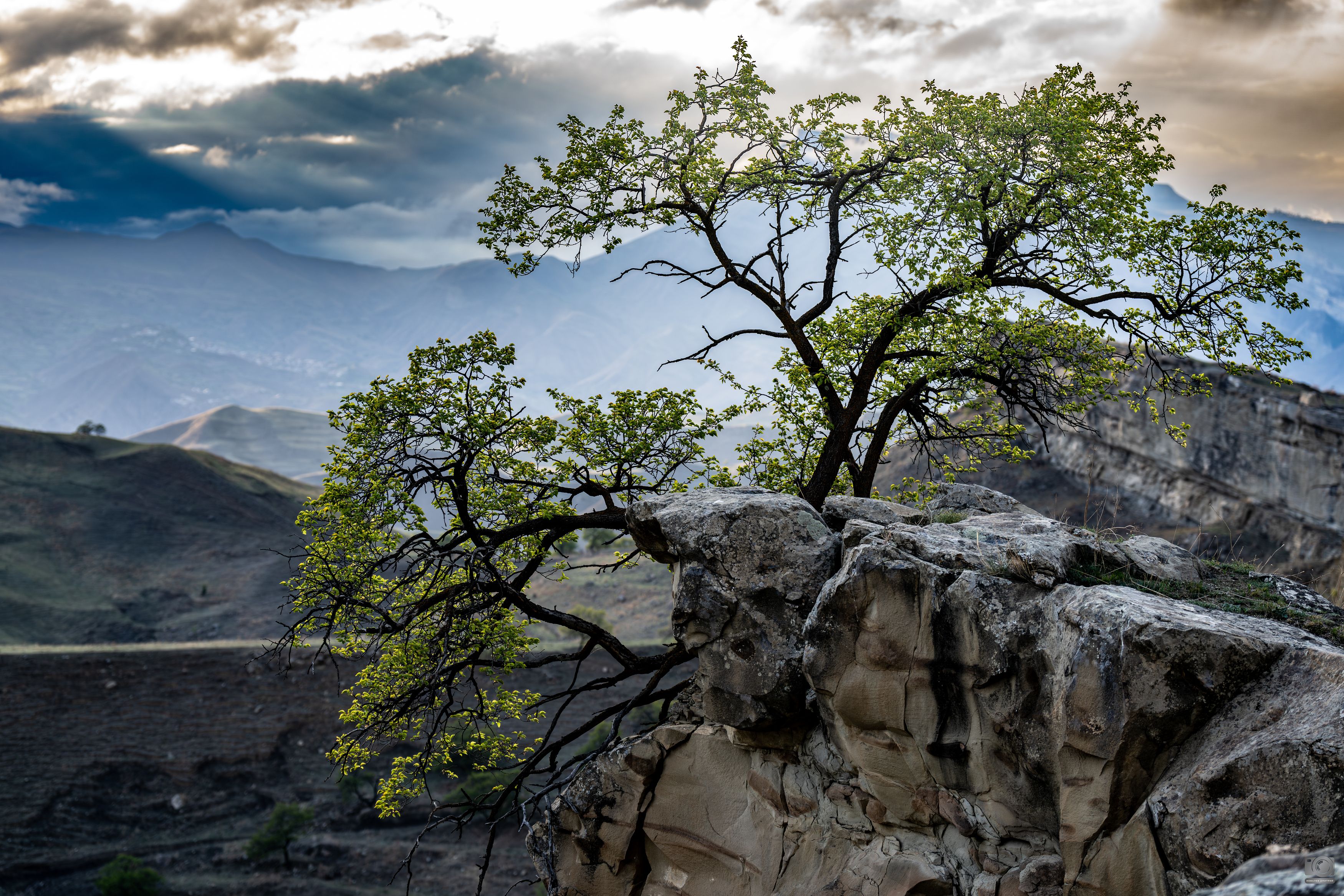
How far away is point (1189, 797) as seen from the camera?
803 cm

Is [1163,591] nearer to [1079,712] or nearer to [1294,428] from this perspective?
[1079,712]

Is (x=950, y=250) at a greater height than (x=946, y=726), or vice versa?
(x=950, y=250)

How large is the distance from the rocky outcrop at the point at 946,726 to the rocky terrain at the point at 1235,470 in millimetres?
44499

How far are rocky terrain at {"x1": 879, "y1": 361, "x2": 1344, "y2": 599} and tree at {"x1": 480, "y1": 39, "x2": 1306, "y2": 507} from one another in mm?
36653

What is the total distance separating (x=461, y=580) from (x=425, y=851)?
31666 mm

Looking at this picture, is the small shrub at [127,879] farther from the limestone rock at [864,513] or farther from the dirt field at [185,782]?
the limestone rock at [864,513]

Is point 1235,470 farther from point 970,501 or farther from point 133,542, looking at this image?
point 133,542

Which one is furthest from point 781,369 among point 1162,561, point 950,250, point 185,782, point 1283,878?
point 185,782

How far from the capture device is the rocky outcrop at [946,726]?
318 inches

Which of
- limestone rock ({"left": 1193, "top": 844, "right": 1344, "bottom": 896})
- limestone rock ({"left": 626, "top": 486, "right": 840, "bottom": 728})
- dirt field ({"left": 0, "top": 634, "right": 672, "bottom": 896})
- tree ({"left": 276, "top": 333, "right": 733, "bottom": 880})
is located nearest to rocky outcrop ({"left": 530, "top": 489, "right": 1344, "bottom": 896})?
limestone rock ({"left": 626, "top": 486, "right": 840, "bottom": 728})

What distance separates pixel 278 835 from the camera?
3884cm

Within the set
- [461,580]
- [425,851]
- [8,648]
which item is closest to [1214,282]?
[461,580]

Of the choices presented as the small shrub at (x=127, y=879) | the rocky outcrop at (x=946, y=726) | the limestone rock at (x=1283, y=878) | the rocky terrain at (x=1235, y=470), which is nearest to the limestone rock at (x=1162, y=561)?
the rocky outcrop at (x=946, y=726)

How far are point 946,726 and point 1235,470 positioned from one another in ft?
219
